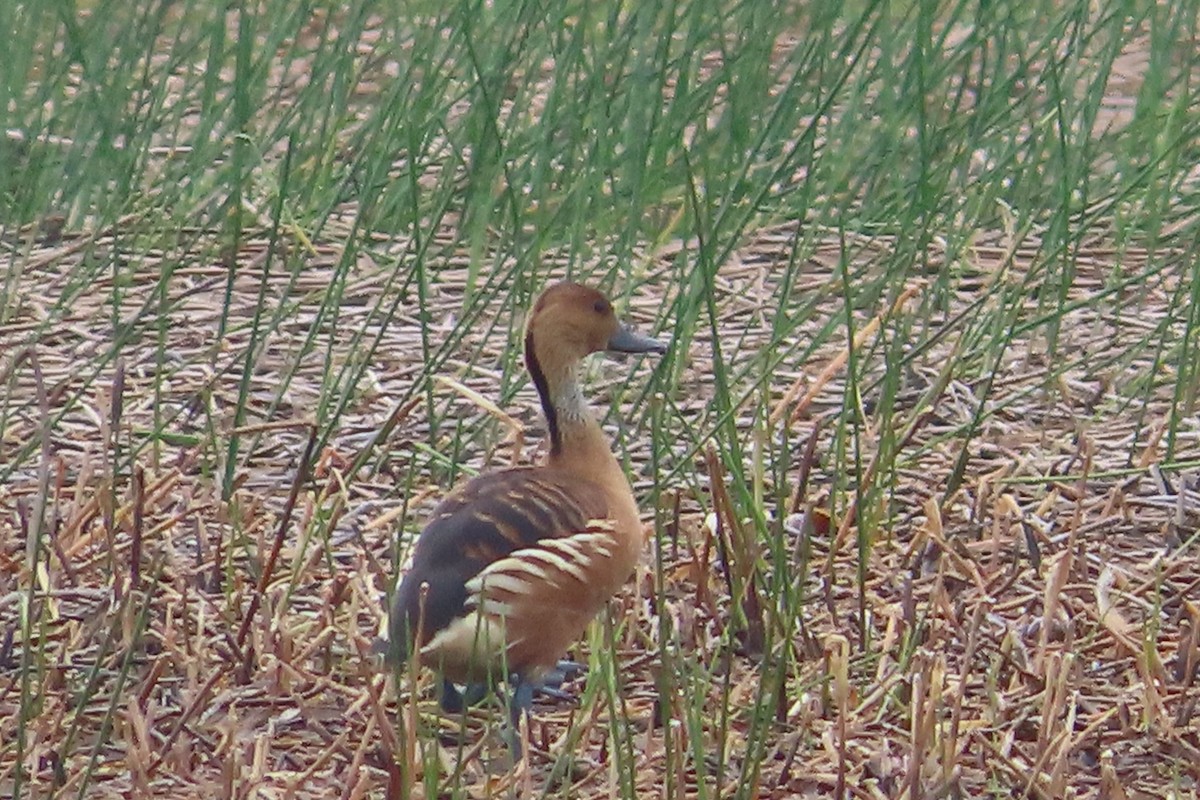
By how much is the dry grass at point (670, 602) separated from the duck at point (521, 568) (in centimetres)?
9

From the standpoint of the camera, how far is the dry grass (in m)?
2.76

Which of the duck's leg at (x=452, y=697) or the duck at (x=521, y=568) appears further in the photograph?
the duck's leg at (x=452, y=697)

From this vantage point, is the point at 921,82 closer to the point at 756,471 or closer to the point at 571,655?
A: the point at 756,471

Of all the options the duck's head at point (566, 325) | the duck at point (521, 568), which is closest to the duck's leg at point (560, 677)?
the duck at point (521, 568)

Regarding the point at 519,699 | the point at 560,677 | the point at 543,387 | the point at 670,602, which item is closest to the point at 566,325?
the point at 543,387

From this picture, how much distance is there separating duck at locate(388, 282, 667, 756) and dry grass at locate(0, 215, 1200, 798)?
9 centimetres

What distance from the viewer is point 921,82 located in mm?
3652

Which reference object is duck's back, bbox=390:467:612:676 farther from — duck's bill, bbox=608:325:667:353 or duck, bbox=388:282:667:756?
duck's bill, bbox=608:325:667:353

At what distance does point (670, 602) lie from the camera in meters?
3.31

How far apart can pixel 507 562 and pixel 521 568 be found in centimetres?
2

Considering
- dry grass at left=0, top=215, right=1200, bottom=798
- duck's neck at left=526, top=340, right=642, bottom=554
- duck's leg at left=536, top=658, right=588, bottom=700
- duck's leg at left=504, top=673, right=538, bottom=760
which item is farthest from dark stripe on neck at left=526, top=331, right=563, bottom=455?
duck's leg at left=504, top=673, right=538, bottom=760

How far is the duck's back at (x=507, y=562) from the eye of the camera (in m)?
2.86

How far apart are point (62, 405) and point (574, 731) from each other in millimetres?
2025

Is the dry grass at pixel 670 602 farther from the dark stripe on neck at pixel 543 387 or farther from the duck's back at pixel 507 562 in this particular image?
the dark stripe on neck at pixel 543 387
